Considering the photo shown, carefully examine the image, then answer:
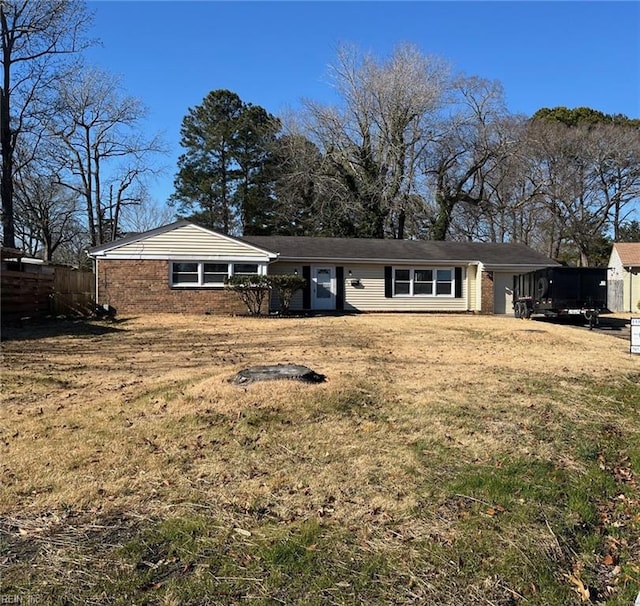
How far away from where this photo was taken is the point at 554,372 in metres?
8.27

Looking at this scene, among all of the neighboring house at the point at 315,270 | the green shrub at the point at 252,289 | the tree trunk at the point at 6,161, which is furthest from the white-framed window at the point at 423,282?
the tree trunk at the point at 6,161

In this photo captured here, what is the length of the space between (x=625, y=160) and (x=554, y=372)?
35010mm

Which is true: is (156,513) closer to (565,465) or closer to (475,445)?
(475,445)

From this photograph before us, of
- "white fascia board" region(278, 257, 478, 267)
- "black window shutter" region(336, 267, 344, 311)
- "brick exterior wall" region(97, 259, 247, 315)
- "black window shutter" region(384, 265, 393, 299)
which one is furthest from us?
"black window shutter" region(384, 265, 393, 299)

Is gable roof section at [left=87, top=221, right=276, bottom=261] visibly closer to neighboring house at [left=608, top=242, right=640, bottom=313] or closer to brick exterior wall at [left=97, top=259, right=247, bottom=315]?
brick exterior wall at [left=97, top=259, right=247, bottom=315]

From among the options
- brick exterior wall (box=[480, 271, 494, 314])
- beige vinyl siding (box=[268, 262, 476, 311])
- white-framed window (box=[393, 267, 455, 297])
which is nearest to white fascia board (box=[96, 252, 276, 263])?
beige vinyl siding (box=[268, 262, 476, 311])

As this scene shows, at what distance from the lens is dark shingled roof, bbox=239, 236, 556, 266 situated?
22094mm

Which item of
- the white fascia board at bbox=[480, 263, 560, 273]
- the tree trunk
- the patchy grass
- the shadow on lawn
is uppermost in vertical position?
the tree trunk

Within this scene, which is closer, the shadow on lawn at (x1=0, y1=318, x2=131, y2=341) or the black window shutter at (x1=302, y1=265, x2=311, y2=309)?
the shadow on lawn at (x1=0, y1=318, x2=131, y2=341)

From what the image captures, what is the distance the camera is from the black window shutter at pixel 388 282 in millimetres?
22625

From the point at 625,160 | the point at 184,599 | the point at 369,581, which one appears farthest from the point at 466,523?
the point at 625,160

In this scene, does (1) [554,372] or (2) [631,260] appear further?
(2) [631,260]

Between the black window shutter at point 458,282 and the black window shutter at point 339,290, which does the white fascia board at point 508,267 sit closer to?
the black window shutter at point 458,282

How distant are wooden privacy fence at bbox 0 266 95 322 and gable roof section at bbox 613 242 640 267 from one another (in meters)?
27.2
